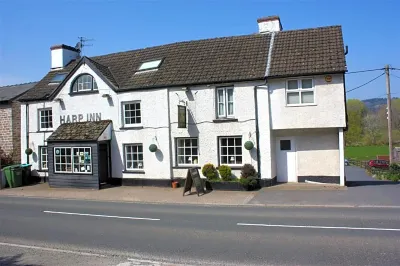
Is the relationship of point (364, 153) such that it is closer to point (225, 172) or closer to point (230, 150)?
point (230, 150)

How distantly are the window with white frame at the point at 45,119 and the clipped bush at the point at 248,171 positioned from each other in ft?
40.1

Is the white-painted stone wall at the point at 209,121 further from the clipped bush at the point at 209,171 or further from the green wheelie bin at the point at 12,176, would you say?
the green wheelie bin at the point at 12,176

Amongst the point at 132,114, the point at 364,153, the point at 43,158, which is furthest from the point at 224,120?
the point at 364,153

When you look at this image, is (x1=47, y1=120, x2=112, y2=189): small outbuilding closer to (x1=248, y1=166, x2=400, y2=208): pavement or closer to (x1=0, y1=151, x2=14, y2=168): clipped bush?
(x1=0, y1=151, x2=14, y2=168): clipped bush

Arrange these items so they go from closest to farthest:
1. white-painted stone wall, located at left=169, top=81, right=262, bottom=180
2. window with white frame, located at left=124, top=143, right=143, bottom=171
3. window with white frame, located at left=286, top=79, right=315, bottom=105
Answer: window with white frame, located at left=286, top=79, right=315, bottom=105
white-painted stone wall, located at left=169, top=81, right=262, bottom=180
window with white frame, located at left=124, top=143, right=143, bottom=171

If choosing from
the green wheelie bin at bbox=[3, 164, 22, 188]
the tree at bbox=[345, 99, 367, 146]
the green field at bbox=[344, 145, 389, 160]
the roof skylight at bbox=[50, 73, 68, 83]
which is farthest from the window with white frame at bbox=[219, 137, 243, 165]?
the tree at bbox=[345, 99, 367, 146]

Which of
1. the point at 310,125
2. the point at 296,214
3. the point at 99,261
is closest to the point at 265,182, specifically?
the point at 310,125

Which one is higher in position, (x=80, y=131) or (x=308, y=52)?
(x=308, y=52)

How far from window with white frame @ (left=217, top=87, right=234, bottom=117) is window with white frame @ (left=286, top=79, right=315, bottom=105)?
103 inches

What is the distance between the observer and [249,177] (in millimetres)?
16875

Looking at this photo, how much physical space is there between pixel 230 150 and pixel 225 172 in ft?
4.19

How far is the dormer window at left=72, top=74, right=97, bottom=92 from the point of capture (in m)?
21.0

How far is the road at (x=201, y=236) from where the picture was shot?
22.7 feet

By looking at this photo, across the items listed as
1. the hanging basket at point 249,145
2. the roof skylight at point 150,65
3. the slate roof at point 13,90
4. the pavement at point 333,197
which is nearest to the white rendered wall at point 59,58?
the slate roof at point 13,90
